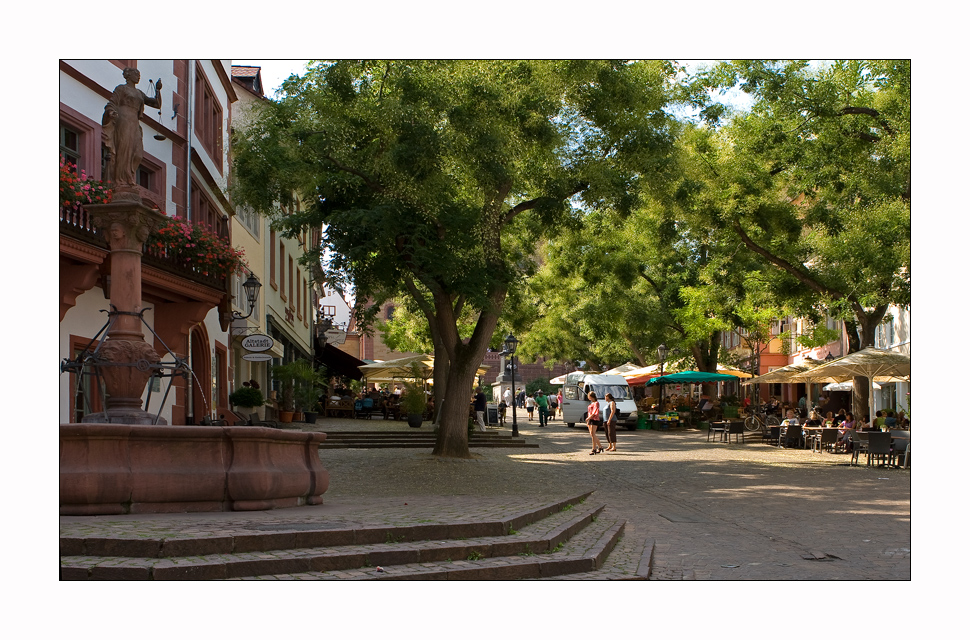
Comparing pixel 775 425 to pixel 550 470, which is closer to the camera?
pixel 550 470

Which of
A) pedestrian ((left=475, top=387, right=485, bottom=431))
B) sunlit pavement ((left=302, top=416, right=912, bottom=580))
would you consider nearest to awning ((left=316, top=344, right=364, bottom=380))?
pedestrian ((left=475, top=387, right=485, bottom=431))

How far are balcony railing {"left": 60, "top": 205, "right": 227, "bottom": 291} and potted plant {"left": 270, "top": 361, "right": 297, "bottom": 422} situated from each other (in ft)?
40.3

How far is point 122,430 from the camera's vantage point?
344 inches

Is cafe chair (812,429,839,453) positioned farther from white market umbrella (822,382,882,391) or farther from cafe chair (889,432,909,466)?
white market umbrella (822,382,882,391)

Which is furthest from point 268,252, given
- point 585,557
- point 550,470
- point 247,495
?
point 585,557

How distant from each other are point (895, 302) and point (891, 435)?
2759mm

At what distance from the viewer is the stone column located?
32.2ft

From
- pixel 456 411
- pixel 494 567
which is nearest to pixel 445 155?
pixel 456 411


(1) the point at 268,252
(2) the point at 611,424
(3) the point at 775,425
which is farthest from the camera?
(1) the point at 268,252

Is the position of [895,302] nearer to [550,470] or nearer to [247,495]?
[550,470]

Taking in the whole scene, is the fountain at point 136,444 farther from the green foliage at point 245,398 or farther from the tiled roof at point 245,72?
the tiled roof at point 245,72

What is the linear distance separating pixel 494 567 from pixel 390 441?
60.4 feet

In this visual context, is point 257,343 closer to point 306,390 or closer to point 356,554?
point 306,390

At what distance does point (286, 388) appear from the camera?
3073 cm
